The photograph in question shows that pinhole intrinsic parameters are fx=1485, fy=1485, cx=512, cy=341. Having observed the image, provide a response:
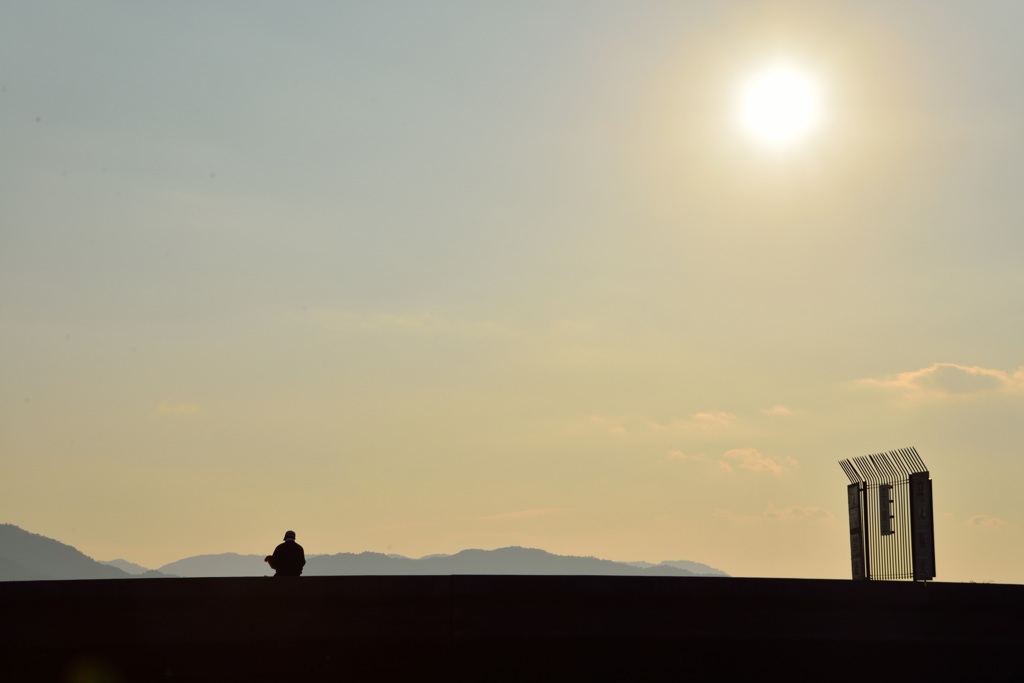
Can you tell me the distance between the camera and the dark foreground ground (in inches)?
731

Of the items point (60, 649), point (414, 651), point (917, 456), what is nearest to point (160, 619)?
point (60, 649)

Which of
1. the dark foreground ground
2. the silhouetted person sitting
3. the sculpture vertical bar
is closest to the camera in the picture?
the dark foreground ground

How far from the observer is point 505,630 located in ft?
63.2

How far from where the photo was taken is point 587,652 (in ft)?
63.6

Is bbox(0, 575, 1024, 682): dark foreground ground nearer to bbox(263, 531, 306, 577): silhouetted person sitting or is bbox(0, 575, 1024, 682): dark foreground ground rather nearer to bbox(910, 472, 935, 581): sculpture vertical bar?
bbox(263, 531, 306, 577): silhouetted person sitting

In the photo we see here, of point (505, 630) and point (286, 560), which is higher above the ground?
point (286, 560)

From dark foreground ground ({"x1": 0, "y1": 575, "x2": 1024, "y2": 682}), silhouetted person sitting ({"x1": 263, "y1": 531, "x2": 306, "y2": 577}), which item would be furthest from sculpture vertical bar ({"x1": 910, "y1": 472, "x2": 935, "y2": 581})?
silhouetted person sitting ({"x1": 263, "y1": 531, "x2": 306, "y2": 577})

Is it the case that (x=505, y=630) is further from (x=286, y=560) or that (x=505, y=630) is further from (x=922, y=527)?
(x=922, y=527)

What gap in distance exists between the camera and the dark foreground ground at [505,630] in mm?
18562

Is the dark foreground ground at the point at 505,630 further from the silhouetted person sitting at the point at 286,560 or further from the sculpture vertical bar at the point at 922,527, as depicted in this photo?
the sculpture vertical bar at the point at 922,527

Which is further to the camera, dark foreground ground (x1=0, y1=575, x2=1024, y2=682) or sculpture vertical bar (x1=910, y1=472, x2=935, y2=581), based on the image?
sculpture vertical bar (x1=910, y1=472, x2=935, y2=581)

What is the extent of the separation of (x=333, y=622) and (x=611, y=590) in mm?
3622

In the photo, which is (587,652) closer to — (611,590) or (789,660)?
(611,590)

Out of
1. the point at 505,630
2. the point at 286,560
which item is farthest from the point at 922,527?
the point at 286,560
